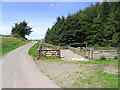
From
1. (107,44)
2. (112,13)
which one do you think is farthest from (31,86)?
(112,13)

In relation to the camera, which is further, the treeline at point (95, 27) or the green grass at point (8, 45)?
the treeline at point (95, 27)

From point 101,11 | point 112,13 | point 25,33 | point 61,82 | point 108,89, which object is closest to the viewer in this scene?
point 108,89

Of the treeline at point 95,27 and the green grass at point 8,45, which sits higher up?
the treeline at point 95,27

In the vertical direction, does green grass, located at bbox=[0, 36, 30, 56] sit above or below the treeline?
below

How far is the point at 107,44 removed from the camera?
34.3m

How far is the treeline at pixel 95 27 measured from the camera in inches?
1336

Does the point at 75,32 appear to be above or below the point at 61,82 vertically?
above

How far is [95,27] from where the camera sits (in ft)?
124

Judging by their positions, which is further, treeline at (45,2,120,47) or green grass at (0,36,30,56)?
treeline at (45,2,120,47)

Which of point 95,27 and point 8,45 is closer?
point 8,45

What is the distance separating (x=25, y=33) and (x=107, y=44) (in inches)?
1807

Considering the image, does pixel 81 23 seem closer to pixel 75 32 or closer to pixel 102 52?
pixel 75 32

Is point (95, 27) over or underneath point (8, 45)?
over

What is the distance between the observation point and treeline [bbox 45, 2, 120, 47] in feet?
111
